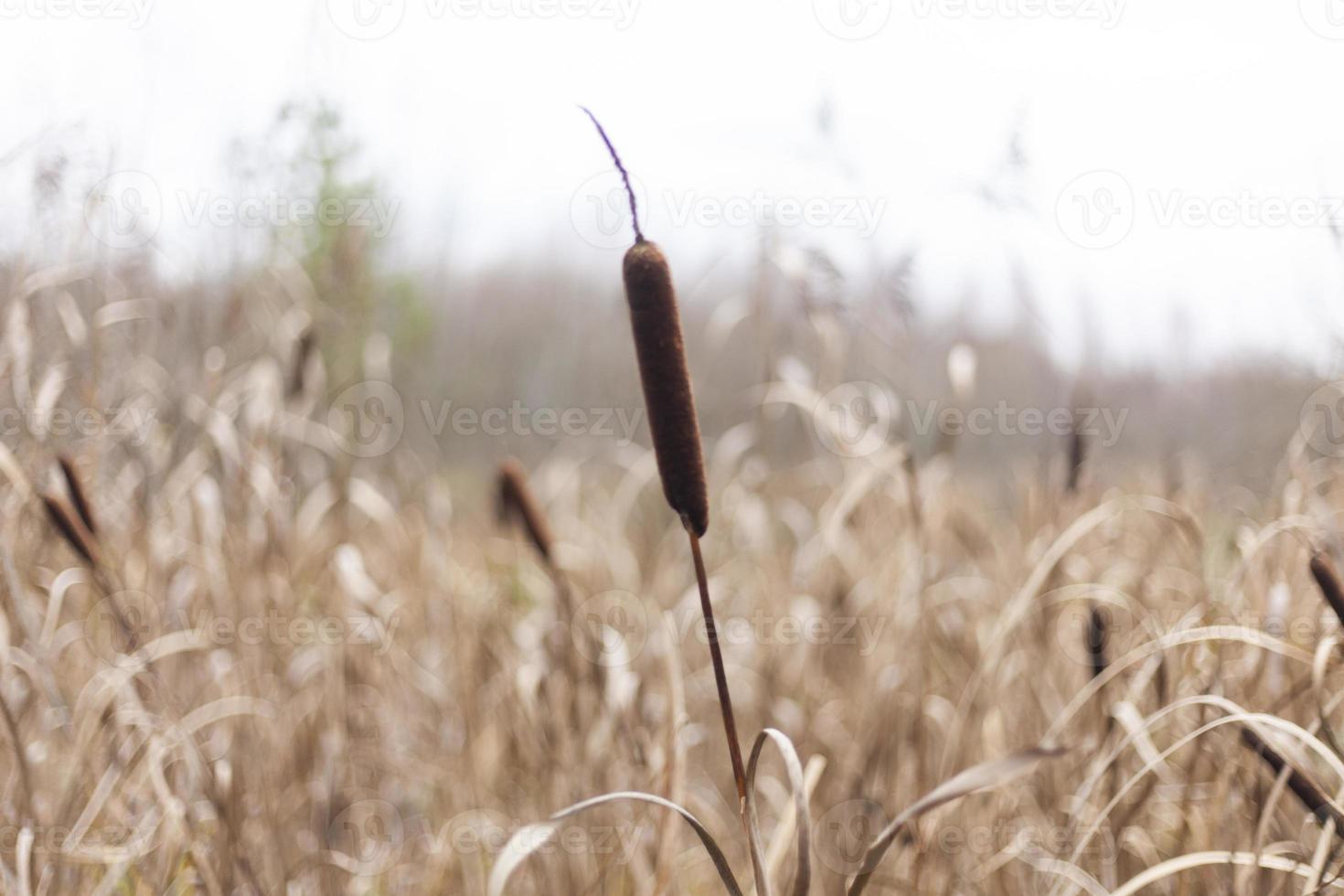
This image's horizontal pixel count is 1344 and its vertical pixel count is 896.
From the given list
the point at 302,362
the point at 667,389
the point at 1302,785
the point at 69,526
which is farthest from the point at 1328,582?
the point at 302,362

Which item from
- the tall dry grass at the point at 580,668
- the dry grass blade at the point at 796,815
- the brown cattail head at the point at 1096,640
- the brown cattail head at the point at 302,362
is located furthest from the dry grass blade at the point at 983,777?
the brown cattail head at the point at 302,362

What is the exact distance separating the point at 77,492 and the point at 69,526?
0.05 meters

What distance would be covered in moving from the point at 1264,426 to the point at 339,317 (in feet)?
7.94

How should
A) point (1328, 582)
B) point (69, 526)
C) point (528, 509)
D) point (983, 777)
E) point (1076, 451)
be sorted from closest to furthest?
point (983, 777) < point (1328, 582) < point (69, 526) < point (528, 509) < point (1076, 451)

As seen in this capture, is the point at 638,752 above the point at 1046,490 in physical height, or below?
below

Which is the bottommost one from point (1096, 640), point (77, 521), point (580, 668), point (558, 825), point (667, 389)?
point (580, 668)

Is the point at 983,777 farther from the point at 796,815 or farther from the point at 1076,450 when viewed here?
the point at 1076,450

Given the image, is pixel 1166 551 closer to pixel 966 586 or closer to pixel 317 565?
pixel 966 586

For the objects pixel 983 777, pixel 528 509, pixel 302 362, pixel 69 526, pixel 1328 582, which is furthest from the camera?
pixel 302 362

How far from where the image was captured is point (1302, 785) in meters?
0.81

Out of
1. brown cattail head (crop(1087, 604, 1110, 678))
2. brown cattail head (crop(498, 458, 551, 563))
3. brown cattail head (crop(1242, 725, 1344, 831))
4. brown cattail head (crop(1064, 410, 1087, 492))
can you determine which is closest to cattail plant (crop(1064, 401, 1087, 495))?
brown cattail head (crop(1064, 410, 1087, 492))

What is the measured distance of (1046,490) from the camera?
2.02m

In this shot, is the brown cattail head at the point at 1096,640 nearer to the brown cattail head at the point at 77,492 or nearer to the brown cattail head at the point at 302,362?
the brown cattail head at the point at 77,492

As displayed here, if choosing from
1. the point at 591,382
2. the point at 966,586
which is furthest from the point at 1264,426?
the point at 591,382
